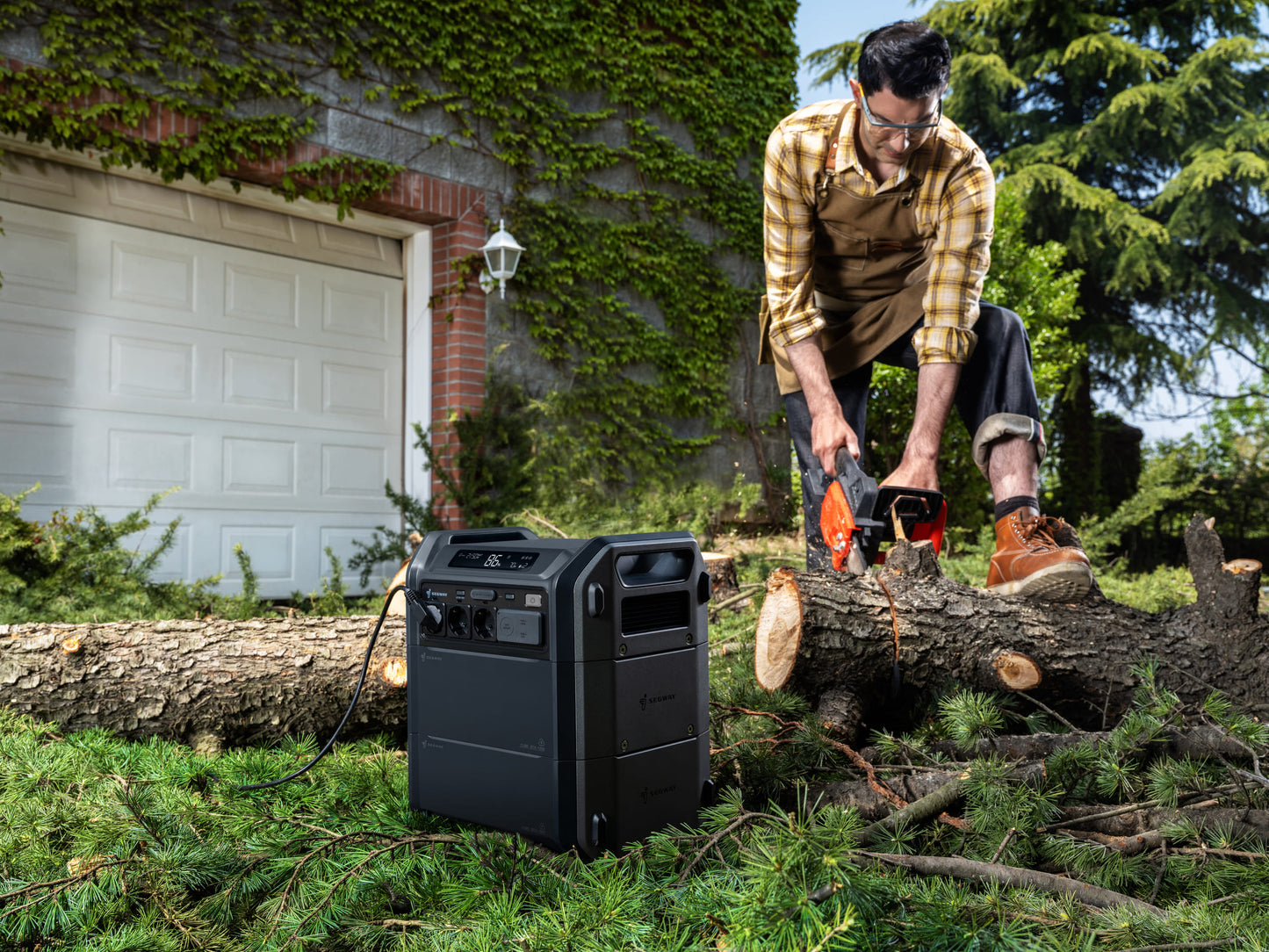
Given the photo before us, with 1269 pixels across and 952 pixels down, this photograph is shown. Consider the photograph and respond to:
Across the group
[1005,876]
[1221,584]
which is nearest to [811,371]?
[1221,584]

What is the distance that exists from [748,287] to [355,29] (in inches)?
152

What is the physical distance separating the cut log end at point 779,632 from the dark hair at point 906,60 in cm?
130

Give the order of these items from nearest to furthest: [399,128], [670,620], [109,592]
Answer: [670,620]
[109,592]
[399,128]

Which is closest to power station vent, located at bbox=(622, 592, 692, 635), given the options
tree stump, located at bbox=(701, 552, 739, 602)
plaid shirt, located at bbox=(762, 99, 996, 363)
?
plaid shirt, located at bbox=(762, 99, 996, 363)

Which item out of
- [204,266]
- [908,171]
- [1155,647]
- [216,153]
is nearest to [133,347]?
[204,266]

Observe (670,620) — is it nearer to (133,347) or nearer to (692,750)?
(692,750)

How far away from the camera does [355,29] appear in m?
6.07

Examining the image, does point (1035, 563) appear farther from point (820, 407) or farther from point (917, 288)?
point (917, 288)

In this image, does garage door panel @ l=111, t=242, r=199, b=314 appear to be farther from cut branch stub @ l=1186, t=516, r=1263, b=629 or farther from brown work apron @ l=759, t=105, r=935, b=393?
cut branch stub @ l=1186, t=516, r=1263, b=629

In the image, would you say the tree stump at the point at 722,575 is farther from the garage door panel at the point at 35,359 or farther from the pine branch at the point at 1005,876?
the garage door panel at the point at 35,359

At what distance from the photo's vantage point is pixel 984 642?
242 centimetres

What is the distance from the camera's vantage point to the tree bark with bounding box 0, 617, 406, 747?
8.16 feet

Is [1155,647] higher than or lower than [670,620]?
lower

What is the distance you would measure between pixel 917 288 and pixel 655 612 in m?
1.76
